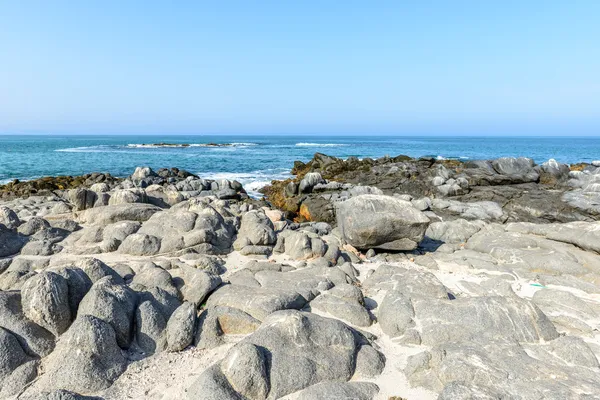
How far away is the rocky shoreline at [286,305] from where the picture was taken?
509 cm

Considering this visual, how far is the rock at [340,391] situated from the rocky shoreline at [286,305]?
0.02m

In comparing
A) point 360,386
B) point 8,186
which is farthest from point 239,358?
point 8,186

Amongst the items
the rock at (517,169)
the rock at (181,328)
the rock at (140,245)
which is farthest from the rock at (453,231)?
the rock at (517,169)

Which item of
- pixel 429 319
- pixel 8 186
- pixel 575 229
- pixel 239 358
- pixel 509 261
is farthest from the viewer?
pixel 8 186

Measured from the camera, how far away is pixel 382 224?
10.7m

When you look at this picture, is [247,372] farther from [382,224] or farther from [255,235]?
[382,224]

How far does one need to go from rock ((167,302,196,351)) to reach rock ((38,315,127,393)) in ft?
2.42

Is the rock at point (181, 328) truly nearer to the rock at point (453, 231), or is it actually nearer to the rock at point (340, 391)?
the rock at point (340, 391)

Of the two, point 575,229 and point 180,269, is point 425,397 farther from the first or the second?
point 575,229

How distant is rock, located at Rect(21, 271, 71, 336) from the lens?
574 centimetres

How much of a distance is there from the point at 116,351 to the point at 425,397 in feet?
15.1

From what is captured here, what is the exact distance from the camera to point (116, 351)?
18.3 feet

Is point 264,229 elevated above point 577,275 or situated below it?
above

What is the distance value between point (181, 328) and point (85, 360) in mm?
1395
